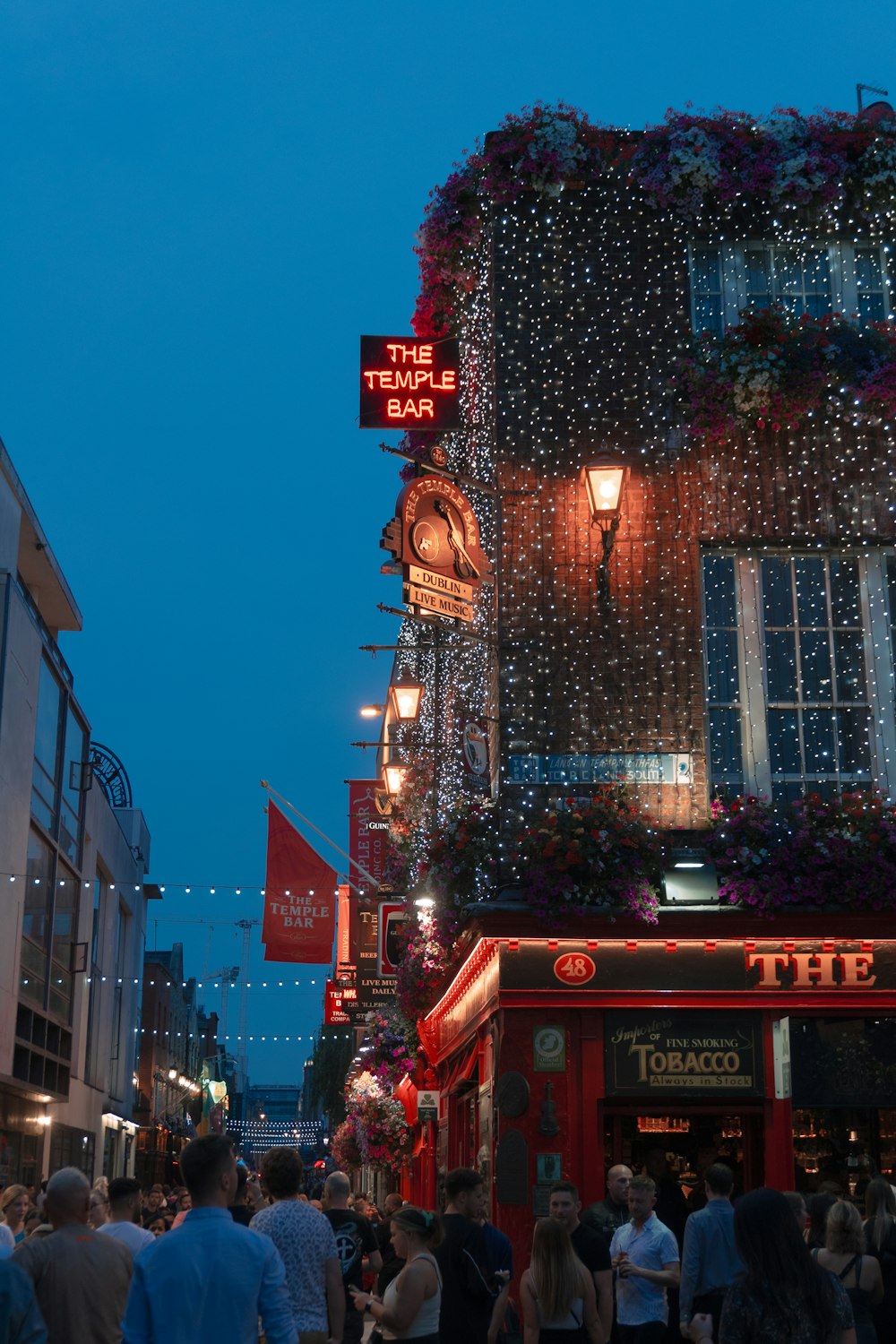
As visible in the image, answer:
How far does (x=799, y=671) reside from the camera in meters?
14.9

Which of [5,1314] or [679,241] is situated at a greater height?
[679,241]

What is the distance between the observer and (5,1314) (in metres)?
5.32

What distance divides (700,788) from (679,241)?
5.71 m

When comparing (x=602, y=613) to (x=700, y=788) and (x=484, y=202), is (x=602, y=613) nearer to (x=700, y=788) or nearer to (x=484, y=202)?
(x=700, y=788)

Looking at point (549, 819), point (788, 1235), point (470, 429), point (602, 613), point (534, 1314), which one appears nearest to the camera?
point (788, 1235)

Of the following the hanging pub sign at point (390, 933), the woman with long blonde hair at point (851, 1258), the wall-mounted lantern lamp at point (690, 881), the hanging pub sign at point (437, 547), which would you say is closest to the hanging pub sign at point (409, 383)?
the hanging pub sign at point (437, 547)

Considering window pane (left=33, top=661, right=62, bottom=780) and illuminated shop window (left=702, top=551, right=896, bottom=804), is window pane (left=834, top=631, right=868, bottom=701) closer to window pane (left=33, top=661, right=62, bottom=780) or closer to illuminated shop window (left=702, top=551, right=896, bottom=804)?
illuminated shop window (left=702, top=551, right=896, bottom=804)

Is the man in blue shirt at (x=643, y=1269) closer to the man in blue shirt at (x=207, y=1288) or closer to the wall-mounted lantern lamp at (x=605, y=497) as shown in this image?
the man in blue shirt at (x=207, y=1288)

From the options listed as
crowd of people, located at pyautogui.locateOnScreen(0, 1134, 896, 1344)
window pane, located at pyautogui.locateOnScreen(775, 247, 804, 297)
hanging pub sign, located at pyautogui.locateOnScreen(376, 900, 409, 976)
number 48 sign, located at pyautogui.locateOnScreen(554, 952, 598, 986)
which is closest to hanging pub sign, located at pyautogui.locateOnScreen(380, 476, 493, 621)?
number 48 sign, located at pyautogui.locateOnScreen(554, 952, 598, 986)

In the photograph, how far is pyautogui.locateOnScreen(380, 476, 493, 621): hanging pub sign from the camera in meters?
14.6

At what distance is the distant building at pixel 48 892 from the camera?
25391 millimetres

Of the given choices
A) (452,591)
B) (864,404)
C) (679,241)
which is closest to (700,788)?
(452,591)

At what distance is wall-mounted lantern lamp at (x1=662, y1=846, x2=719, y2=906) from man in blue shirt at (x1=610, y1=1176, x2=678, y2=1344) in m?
4.01

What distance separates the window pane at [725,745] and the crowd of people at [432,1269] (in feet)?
15.2
